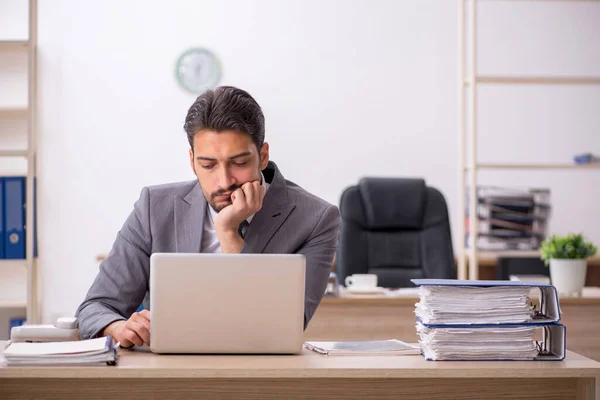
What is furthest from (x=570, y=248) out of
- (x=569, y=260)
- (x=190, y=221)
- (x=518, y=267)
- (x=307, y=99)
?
(x=307, y=99)

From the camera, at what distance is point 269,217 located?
222 centimetres

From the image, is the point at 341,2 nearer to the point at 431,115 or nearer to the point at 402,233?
the point at 431,115

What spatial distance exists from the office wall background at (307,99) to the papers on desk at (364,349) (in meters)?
3.32

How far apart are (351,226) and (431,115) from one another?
1634mm

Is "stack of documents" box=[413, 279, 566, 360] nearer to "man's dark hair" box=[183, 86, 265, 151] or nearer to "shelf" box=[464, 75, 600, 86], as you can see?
"man's dark hair" box=[183, 86, 265, 151]

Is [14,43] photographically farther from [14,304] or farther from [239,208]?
[239,208]

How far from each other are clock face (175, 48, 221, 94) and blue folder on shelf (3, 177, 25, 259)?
4.93ft

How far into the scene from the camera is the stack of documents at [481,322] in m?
1.70

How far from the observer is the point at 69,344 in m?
1.66

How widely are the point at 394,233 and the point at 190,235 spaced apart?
1843mm

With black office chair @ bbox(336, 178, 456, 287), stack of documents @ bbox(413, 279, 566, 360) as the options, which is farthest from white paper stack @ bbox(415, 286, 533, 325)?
black office chair @ bbox(336, 178, 456, 287)

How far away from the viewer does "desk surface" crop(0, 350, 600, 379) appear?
154cm

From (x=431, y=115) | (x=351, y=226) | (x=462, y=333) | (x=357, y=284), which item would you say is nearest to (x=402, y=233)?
(x=351, y=226)

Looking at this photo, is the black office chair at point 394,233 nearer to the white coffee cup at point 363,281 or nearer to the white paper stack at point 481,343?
the white coffee cup at point 363,281
